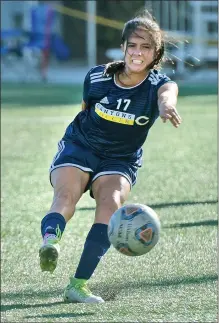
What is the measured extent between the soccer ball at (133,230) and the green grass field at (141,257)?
36 centimetres

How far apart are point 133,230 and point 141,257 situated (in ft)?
6.52

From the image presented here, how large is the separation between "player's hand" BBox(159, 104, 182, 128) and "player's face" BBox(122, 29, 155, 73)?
712 mm

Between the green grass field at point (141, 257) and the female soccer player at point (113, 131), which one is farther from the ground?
the female soccer player at point (113, 131)

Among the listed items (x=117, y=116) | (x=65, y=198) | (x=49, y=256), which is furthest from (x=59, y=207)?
(x=117, y=116)

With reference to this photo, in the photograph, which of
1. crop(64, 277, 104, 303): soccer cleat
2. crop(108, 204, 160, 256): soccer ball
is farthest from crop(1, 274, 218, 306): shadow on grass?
crop(108, 204, 160, 256): soccer ball

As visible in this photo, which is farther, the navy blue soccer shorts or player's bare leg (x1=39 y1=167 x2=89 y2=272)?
the navy blue soccer shorts

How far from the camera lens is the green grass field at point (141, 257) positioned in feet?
18.4

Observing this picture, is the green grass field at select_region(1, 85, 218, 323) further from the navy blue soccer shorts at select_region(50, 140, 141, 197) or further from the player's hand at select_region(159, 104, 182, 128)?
the player's hand at select_region(159, 104, 182, 128)

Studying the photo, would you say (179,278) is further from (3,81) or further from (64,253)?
(3,81)

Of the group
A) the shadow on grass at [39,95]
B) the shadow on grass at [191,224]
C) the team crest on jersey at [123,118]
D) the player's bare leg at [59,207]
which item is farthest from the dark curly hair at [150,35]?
the shadow on grass at [39,95]

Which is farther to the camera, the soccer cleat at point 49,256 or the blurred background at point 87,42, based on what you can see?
the blurred background at point 87,42

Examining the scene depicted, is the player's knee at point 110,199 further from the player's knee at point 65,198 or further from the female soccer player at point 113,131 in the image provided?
the player's knee at point 65,198

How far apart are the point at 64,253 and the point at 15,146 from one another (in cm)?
743

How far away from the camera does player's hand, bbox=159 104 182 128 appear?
17.1 feet
